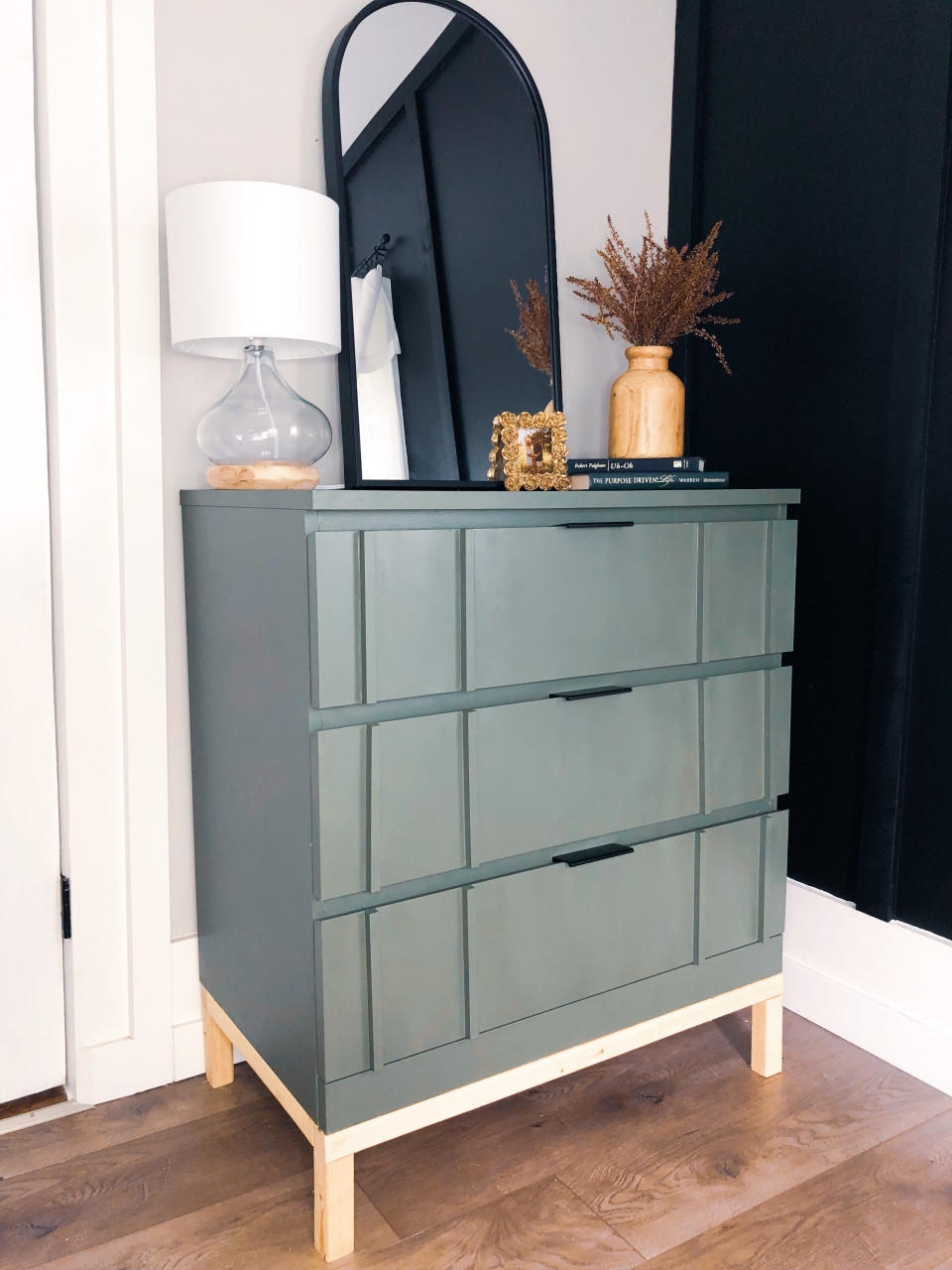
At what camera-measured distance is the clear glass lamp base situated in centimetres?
155

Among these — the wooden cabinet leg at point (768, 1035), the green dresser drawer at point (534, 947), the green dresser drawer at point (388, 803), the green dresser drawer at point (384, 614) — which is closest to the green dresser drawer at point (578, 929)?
the green dresser drawer at point (534, 947)

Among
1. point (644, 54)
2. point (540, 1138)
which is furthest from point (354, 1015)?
point (644, 54)

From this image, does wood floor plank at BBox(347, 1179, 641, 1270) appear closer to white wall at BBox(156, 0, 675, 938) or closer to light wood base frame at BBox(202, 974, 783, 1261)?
light wood base frame at BBox(202, 974, 783, 1261)

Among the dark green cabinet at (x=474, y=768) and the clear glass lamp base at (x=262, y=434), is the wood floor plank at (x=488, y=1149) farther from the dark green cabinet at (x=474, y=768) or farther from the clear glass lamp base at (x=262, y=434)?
the clear glass lamp base at (x=262, y=434)

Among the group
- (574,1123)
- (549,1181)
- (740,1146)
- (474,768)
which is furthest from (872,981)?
(474,768)

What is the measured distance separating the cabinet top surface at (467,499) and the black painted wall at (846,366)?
0.26 m

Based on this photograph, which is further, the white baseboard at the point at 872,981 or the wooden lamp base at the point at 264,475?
the white baseboard at the point at 872,981

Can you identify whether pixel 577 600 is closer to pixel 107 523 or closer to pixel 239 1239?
pixel 107 523

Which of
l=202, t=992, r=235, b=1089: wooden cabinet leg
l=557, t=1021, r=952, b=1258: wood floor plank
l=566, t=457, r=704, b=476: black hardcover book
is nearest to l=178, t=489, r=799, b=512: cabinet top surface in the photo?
l=566, t=457, r=704, b=476: black hardcover book

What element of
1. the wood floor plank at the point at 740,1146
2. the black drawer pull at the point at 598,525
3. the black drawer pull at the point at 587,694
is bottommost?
the wood floor plank at the point at 740,1146

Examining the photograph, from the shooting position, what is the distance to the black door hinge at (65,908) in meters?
1.70

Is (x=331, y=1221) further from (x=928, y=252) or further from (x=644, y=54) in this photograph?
(x=644, y=54)

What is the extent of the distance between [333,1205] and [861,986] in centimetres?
105

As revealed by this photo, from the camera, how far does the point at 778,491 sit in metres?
1.69
